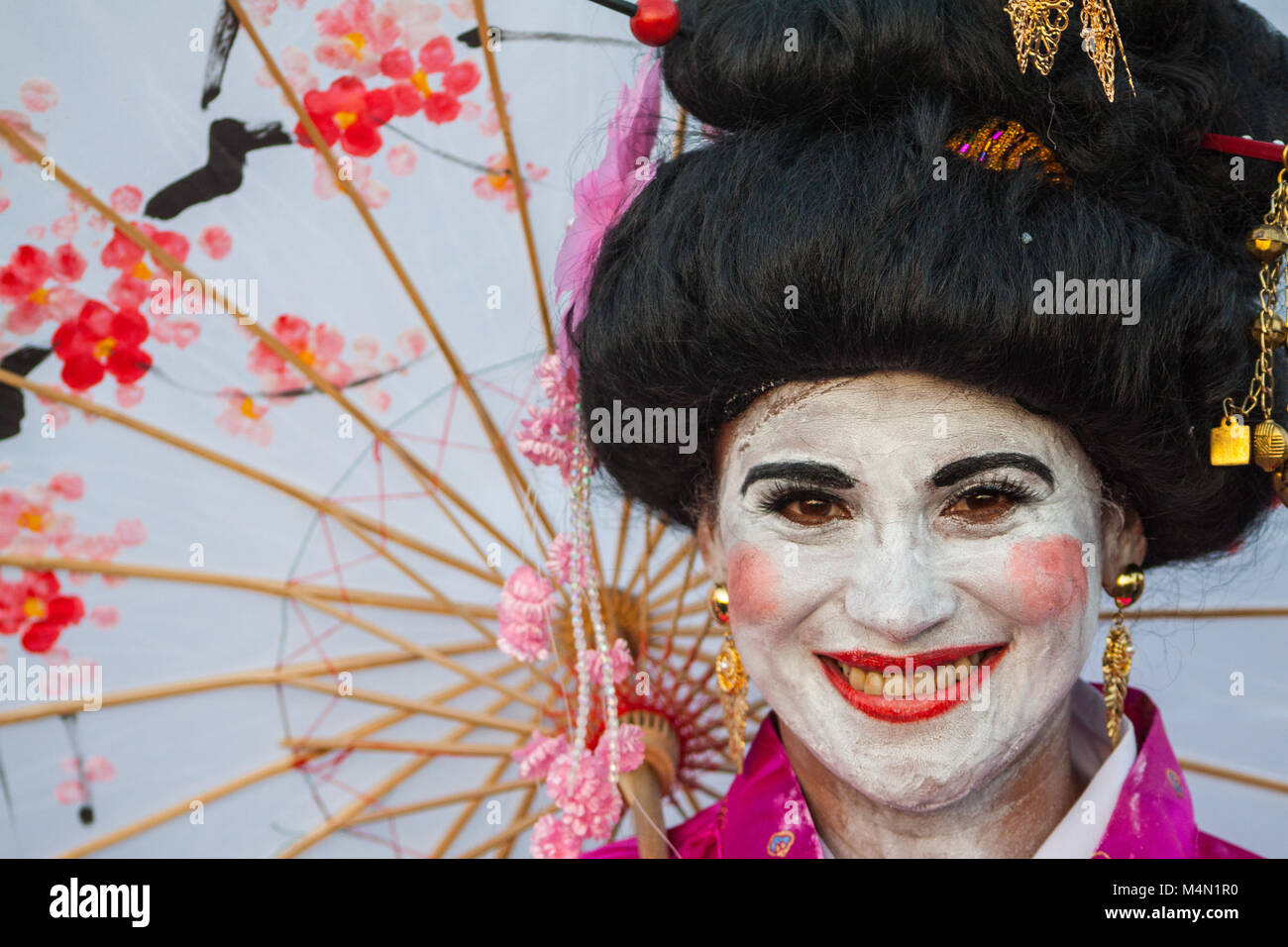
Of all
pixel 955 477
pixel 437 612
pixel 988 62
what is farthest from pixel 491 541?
pixel 988 62

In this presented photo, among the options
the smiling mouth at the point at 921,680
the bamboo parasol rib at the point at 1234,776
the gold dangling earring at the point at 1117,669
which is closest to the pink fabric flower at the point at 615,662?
the smiling mouth at the point at 921,680

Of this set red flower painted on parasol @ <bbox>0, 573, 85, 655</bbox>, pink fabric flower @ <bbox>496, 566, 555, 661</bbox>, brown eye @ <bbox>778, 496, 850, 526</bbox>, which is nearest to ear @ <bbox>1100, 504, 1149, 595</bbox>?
brown eye @ <bbox>778, 496, 850, 526</bbox>

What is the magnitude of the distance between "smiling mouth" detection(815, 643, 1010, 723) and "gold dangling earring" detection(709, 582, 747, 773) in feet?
1.16

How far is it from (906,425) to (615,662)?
2.75 feet

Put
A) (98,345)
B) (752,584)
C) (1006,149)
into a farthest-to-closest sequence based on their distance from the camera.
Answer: (98,345) → (752,584) → (1006,149)

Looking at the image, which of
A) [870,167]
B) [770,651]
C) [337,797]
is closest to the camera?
[870,167]

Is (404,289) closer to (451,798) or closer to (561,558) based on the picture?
(561,558)

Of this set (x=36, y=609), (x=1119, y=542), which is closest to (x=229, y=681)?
(x=36, y=609)

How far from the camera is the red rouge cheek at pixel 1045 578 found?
2068 mm

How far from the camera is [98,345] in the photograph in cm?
232

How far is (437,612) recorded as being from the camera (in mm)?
2631

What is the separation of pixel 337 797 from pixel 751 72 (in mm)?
1596

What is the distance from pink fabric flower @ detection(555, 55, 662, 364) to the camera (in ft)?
7.70
